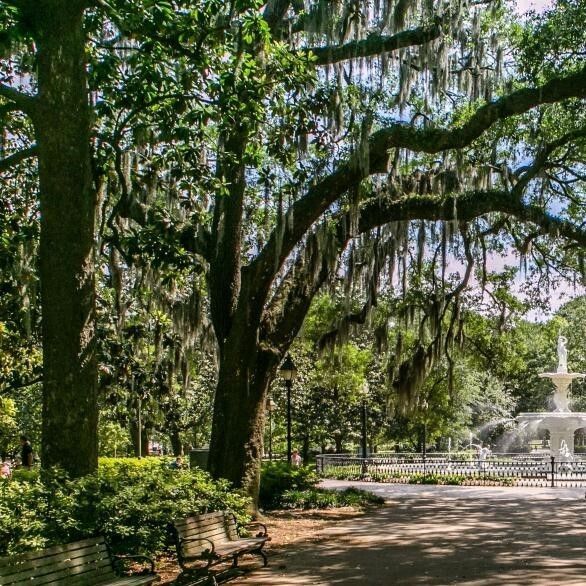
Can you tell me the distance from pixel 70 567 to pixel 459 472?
2227 cm

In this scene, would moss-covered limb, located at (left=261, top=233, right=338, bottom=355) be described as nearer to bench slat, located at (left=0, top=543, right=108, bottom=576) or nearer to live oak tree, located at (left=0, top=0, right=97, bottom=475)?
live oak tree, located at (left=0, top=0, right=97, bottom=475)

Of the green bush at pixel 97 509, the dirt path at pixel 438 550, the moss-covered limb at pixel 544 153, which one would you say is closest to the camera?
the green bush at pixel 97 509

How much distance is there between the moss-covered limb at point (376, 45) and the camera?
12555 millimetres

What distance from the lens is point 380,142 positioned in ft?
40.5

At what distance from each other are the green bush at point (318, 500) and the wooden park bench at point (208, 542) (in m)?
6.55

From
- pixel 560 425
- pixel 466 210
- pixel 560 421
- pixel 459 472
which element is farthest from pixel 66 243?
pixel 560 425

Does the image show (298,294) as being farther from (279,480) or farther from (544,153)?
(279,480)

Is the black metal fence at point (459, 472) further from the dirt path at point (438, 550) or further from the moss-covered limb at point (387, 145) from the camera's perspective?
the moss-covered limb at point (387, 145)

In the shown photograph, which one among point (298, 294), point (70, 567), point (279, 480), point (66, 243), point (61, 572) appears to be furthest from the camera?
point (279, 480)

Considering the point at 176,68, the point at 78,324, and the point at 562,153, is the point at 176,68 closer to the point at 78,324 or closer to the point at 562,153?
the point at 78,324

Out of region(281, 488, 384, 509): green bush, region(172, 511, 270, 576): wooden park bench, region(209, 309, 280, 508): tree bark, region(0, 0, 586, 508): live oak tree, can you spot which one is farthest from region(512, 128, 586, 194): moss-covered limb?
region(172, 511, 270, 576): wooden park bench

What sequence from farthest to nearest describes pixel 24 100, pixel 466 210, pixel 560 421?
1. pixel 560 421
2. pixel 466 210
3. pixel 24 100

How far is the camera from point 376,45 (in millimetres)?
12695

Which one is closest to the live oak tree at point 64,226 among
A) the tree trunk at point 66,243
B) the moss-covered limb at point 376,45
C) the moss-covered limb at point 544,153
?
the tree trunk at point 66,243
